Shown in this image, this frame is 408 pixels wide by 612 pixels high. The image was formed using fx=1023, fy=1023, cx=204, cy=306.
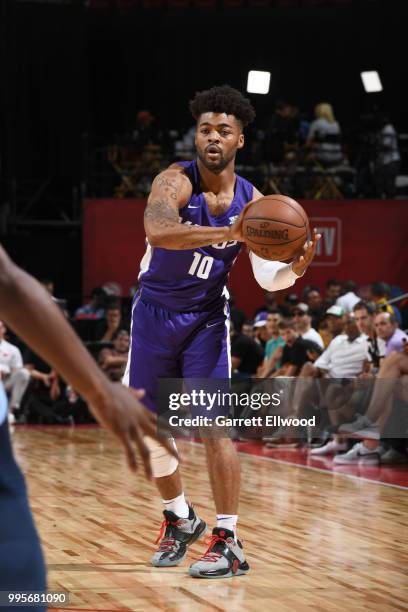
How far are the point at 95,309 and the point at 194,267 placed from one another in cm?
897

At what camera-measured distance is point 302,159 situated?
14828mm

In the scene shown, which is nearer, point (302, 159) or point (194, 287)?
point (194, 287)

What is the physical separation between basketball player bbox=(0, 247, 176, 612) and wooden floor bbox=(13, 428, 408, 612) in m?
2.06

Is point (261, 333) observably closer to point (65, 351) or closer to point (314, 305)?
point (314, 305)

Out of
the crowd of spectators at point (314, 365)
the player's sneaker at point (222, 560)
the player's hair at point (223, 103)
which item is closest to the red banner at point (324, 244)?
the crowd of spectators at point (314, 365)

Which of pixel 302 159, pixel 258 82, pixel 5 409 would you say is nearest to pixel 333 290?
pixel 302 159

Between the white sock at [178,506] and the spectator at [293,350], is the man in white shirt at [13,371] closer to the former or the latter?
the spectator at [293,350]

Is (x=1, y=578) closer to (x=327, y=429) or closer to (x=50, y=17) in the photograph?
(x=327, y=429)

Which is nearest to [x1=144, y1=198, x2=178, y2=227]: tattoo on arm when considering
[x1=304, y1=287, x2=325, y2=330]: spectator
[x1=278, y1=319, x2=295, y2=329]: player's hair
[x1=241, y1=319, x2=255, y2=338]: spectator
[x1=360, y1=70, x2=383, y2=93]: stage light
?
[x1=278, y1=319, x2=295, y2=329]: player's hair

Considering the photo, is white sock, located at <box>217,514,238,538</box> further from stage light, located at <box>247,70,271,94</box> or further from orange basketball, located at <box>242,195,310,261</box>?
stage light, located at <box>247,70,271,94</box>

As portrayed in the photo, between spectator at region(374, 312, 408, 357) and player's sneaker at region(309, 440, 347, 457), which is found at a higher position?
spectator at region(374, 312, 408, 357)

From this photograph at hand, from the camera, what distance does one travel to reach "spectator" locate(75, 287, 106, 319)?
13406 mm

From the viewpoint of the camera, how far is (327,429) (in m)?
9.55

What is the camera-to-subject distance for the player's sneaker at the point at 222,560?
4.39 m
